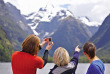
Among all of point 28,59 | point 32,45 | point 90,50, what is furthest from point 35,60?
point 90,50

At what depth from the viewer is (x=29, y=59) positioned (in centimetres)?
954

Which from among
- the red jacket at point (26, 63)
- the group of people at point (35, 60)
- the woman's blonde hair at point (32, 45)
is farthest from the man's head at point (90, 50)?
the woman's blonde hair at point (32, 45)

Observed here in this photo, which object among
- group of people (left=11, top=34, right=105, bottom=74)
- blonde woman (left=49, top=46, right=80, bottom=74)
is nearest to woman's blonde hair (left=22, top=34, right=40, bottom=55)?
group of people (left=11, top=34, right=105, bottom=74)

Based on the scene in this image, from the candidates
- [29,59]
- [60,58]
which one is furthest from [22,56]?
[60,58]

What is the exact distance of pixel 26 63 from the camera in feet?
31.4

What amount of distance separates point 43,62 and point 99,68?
7.11 feet

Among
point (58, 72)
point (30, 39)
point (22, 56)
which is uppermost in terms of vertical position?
point (30, 39)

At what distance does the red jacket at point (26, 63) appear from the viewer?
950cm

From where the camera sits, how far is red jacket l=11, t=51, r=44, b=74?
9500 mm

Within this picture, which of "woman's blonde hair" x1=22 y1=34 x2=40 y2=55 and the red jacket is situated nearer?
the red jacket

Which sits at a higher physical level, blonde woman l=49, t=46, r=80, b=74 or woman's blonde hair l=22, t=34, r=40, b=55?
woman's blonde hair l=22, t=34, r=40, b=55

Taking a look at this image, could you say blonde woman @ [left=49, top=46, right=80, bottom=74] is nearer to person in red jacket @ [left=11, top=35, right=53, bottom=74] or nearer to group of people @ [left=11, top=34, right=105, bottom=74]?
group of people @ [left=11, top=34, right=105, bottom=74]

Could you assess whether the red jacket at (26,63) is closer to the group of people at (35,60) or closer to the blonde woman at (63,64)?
the group of people at (35,60)

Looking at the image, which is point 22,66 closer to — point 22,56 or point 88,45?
point 22,56
